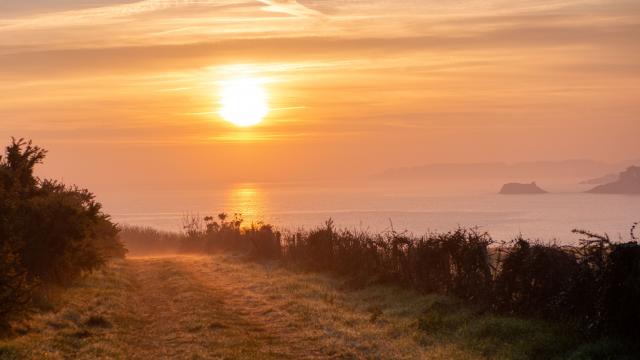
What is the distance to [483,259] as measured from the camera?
75.0ft

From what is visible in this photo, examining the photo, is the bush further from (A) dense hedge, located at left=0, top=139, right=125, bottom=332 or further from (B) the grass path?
(A) dense hedge, located at left=0, top=139, right=125, bottom=332

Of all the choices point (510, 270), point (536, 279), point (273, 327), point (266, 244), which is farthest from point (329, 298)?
point (266, 244)

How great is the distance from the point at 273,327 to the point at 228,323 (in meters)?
1.39

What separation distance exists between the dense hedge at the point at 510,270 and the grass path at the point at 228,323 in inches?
49.5

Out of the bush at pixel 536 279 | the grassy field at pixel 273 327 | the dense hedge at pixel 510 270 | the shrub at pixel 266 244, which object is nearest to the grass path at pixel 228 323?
the grassy field at pixel 273 327

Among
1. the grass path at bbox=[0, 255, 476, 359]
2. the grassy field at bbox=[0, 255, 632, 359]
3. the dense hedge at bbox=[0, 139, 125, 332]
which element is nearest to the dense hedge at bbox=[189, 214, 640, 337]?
the grassy field at bbox=[0, 255, 632, 359]

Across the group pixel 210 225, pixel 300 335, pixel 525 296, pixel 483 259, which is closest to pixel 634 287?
pixel 525 296

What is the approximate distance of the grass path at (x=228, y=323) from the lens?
60.4ft

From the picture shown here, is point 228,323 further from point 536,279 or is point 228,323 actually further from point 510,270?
point 536,279

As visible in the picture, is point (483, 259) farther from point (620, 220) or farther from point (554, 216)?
point (554, 216)

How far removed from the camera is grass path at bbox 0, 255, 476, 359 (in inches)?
725

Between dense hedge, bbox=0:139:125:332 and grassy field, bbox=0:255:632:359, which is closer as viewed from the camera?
grassy field, bbox=0:255:632:359

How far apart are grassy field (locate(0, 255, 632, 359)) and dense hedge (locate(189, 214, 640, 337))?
65cm

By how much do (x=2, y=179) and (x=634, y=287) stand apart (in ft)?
70.1
